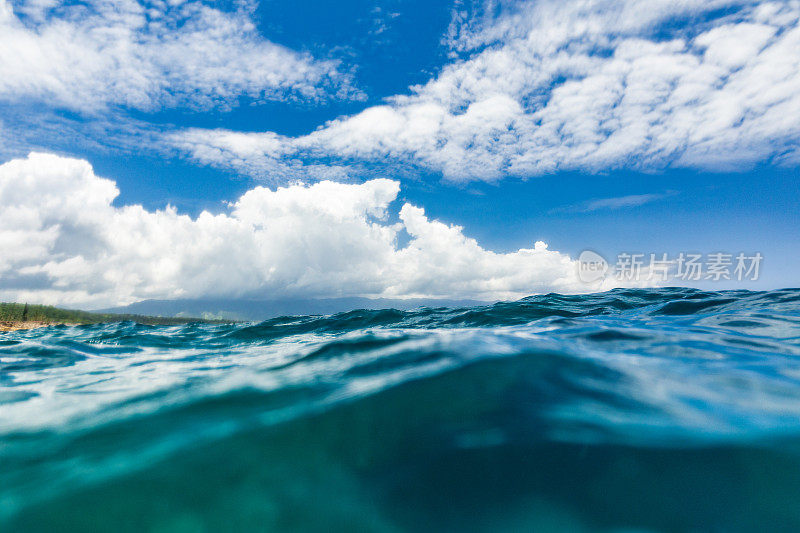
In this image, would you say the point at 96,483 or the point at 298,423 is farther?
the point at 298,423

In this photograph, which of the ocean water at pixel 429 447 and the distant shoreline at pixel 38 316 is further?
the distant shoreline at pixel 38 316

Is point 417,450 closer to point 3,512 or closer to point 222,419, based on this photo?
point 222,419

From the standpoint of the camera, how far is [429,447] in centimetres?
221

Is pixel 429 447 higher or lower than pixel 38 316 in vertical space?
higher

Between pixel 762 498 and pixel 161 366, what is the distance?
6648mm

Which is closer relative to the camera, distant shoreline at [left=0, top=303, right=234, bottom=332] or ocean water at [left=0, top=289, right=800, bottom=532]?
ocean water at [left=0, top=289, right=800, bottom=532]

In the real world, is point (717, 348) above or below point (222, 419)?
above

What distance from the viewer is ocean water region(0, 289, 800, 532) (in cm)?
171

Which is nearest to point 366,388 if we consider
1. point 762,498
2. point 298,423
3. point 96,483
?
point 298,423

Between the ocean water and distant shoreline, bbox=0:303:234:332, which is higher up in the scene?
the ocean water

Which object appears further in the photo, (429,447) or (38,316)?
(38,316)

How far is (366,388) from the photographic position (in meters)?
3.26

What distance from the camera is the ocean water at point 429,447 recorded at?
1.71 metres

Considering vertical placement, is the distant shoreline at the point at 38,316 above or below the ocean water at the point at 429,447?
below
